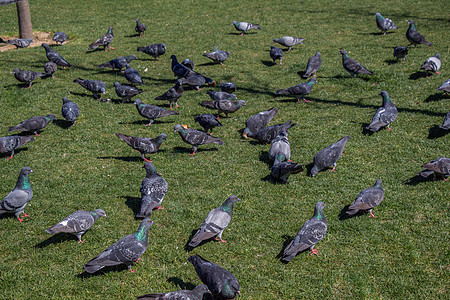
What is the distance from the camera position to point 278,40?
15781mm

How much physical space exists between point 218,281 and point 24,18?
17.6 metres

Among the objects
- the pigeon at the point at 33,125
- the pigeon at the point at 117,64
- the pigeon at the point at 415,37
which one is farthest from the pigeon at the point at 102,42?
the pigeon at the point at 415,37

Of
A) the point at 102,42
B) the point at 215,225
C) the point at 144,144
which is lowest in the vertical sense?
the point at 102,42

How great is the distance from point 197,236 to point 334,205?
2767mm

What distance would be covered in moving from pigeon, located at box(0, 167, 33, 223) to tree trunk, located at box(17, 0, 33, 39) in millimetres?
13479

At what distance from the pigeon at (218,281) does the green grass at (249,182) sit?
47cm

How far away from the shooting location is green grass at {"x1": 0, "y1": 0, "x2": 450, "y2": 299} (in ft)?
18.5

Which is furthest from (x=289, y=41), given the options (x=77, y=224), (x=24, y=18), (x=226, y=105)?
(x=24, y=18)

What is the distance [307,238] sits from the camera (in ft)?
19.5

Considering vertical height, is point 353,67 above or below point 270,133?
above

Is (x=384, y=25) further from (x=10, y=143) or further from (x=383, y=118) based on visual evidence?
(x=10, y=143)

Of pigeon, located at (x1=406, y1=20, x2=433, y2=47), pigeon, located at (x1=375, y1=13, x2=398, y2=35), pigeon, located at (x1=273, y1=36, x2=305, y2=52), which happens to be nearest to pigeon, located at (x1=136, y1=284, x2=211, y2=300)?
pigeon, located at (x1=273, y1=36, x2=305, y2=52)

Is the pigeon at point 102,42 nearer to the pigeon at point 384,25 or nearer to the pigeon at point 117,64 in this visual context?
the pigeon at point 117,64

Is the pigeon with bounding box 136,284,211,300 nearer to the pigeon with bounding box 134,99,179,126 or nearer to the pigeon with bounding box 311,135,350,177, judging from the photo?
the pigeon with bounding box 311,135,350,177
